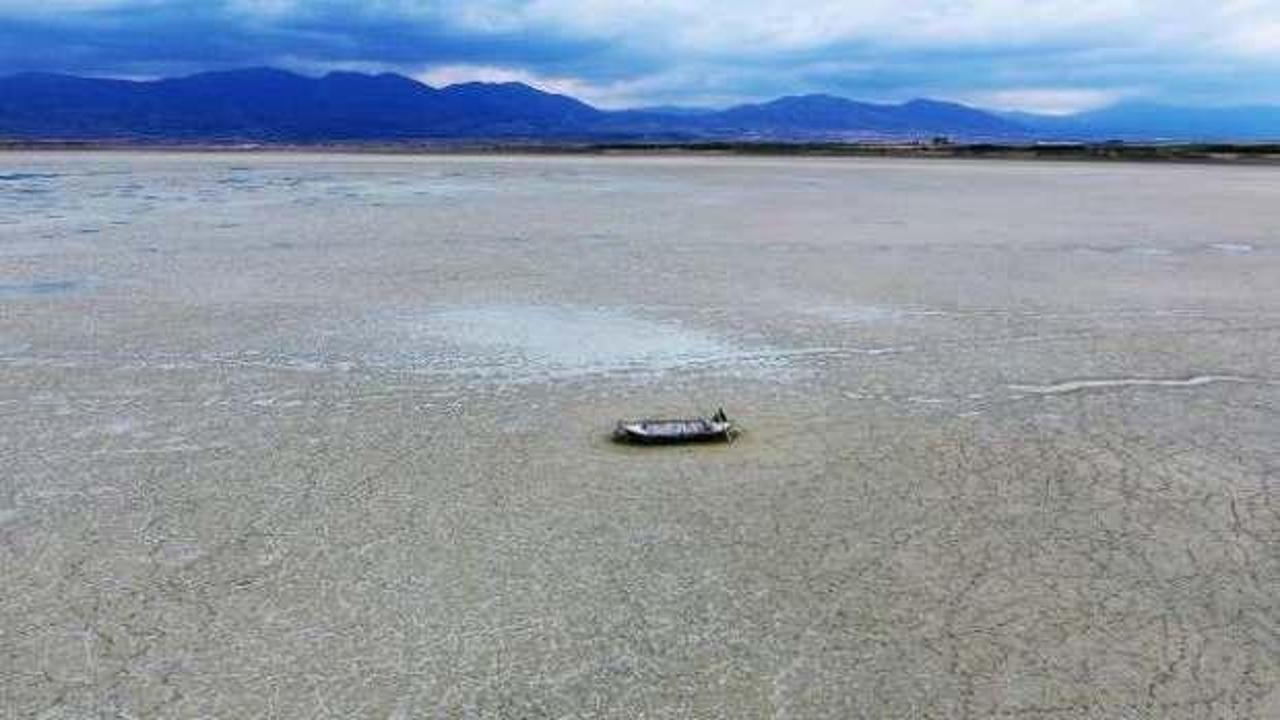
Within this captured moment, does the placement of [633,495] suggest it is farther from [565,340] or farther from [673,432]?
[565,340]

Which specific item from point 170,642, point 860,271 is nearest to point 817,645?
point 170,642

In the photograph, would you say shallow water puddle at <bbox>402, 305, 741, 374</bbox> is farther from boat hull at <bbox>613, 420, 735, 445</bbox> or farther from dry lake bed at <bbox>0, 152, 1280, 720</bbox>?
boat hull at <bbox>613, 420, 735, 445</bbox>

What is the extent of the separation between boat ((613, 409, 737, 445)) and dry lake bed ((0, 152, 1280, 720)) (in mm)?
91

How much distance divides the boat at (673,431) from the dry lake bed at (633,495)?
0.09 meters

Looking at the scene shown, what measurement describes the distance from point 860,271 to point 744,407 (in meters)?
4.47

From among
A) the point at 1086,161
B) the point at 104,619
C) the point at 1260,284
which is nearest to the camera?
the point at 104,619

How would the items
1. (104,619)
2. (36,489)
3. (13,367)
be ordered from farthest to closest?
(13,367)
(36,489)
(104,619)

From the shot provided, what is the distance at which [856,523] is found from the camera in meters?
3.52

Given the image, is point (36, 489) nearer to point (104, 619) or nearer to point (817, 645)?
point (104, 619)

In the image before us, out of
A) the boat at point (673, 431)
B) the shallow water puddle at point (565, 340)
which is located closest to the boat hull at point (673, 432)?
the boat at point (673, 431)

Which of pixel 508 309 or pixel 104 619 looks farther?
pixel 508 309

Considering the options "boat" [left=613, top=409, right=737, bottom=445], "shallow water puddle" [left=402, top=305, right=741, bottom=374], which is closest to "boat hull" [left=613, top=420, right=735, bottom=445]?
"boat" [left=613, top=409, right=737, bottom=445]

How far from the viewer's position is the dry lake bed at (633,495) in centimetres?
260

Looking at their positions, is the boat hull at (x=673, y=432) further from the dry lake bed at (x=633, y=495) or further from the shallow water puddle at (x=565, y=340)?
the shallow water puddle at (x=565, y=340)
